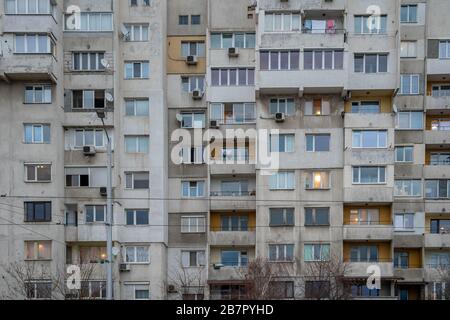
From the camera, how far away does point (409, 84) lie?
2917 cm

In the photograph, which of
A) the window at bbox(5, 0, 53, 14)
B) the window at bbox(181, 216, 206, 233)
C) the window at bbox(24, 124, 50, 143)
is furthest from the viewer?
the window at bbox(181, 216, 206, 233)

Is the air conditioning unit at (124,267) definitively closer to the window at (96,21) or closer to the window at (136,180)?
the window at (136,180)

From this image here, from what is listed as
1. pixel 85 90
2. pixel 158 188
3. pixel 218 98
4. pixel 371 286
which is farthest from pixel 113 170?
pixel 371 286

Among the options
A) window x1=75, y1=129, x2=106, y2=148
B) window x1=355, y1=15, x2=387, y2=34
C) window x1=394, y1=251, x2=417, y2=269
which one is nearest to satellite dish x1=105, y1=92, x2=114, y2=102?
window x1=75, y1=129, x2=106, y2=148

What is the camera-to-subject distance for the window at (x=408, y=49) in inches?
1144

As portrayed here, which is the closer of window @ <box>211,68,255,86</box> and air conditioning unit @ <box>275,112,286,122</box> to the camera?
air conditioning unit @ <box>275,112,286,122</box>

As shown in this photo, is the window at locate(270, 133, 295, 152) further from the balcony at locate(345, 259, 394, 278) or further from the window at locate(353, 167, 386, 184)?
the balcony at locate(345, 259, 394, 278)

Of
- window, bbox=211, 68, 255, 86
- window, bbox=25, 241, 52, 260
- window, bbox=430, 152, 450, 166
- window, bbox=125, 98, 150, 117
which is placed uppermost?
window, bbox=211, 68, 255, 86

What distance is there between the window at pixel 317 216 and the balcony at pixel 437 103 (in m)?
7.58

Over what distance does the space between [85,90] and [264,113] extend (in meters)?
8.70

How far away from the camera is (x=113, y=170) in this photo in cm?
2717

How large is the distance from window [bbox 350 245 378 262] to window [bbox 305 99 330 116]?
687 centimetres

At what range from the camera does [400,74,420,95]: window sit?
2906 cm

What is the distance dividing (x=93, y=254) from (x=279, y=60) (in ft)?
41.6
